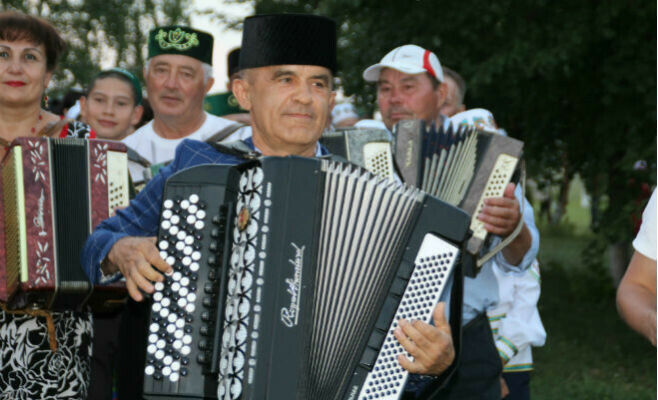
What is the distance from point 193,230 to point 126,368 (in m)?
1.14

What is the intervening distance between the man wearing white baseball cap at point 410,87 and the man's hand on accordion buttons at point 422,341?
81.2 inches

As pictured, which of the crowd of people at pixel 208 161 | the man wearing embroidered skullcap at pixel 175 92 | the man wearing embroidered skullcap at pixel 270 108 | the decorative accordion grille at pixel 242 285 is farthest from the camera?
the man wearing embroidered skullcap at pixel 175 92

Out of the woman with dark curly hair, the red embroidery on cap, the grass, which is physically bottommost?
the grass

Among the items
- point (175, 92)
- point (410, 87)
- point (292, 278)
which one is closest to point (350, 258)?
point (292, 278)

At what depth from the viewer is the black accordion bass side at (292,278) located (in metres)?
2.67

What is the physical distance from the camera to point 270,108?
127 inches

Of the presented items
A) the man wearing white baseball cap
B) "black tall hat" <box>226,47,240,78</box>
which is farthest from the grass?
the man wearing white baseball cap

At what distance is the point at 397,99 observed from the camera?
483 cm

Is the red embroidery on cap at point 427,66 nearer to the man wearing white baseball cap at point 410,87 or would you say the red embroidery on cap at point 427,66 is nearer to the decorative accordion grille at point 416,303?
the man wearing white baseball cap at point 410,87

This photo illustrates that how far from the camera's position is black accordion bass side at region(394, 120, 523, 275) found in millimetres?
3674

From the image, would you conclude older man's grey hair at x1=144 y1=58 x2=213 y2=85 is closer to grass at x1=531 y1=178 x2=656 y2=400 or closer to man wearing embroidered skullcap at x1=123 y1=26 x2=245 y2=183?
man wearing embroidered skullcap at x1=123 y1=26 x2=245 y2=183

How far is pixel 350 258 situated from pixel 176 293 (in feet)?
1.70

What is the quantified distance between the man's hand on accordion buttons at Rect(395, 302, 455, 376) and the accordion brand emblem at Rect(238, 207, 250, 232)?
20.9 inches

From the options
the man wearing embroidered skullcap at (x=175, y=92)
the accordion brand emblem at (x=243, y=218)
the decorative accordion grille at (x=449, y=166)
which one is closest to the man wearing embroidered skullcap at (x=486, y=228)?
the decorative accordion grille at (x=449, y=166)
